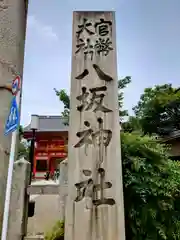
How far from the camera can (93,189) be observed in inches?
114

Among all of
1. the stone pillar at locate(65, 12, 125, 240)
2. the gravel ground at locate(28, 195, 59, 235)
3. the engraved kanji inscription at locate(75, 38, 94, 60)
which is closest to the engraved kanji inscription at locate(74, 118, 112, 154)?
the stone pillar at locate(65, 12, 125, 240)

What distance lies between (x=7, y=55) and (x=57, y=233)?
2416mm

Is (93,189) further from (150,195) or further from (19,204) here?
(19,204)

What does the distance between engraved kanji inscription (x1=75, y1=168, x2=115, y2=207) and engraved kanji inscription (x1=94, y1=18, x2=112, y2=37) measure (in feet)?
6.72

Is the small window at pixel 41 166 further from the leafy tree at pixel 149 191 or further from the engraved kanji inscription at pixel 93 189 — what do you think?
the engraved kanji inscription at pixel 93 189

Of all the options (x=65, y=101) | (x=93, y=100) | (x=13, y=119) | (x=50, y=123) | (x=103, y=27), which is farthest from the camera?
(x=50, y=123)

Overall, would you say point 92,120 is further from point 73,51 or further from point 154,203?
point 154,203

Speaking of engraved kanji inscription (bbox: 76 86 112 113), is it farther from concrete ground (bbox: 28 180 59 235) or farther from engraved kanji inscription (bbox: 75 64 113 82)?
concrete ground (bbox: 28 180 59 235)

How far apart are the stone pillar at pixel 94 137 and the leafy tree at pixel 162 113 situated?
8.67m

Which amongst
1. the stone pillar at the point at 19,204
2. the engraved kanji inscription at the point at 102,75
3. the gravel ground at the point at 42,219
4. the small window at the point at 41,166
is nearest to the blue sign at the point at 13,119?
the stone pillar at the point at 19,204

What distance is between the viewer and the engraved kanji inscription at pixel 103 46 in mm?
3477

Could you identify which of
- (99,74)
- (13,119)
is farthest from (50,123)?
(13,119)

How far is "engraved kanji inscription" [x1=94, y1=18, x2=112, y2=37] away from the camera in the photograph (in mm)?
3570

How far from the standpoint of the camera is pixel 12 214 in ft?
10.7
